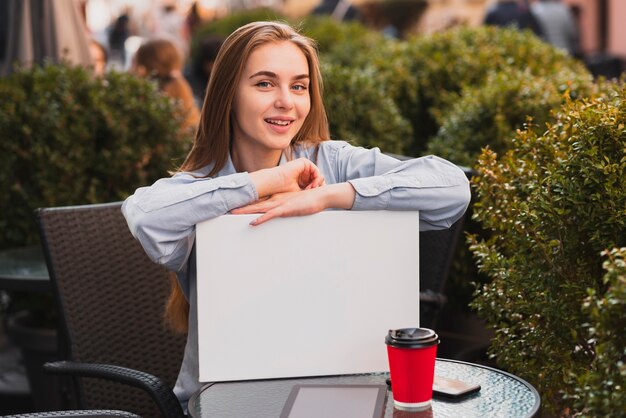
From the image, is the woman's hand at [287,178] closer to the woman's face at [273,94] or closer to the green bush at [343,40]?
the woman's face at [273,94]

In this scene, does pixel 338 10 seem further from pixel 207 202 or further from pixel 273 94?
pixel 207 202

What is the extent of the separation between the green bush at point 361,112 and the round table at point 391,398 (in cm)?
272

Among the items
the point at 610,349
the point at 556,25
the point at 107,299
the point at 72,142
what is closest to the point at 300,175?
the point at 610,349

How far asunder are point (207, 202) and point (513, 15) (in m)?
10.2

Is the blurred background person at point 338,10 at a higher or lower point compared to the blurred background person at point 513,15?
lower

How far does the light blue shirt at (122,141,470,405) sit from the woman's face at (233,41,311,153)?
0.53 feet

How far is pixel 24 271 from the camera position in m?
3.67

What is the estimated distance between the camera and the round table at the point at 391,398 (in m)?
1.97

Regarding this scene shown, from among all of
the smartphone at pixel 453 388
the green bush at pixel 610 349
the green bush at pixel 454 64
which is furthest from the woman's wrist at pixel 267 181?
the green bush at pixel 454 64

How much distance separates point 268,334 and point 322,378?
151 mm

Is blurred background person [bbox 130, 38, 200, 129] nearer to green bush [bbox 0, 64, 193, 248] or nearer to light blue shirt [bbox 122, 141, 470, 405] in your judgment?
green bush [bbox 0, 64, 193, 248]

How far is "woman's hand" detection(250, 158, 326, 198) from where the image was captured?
2301 millimetres

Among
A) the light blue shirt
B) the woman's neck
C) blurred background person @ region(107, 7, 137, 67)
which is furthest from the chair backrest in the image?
blurred background person @ region(107, 7, 137, 67)

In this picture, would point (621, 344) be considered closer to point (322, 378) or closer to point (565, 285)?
point (565, 285)
